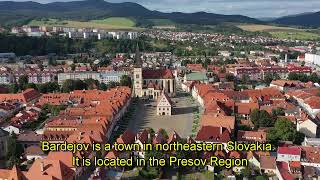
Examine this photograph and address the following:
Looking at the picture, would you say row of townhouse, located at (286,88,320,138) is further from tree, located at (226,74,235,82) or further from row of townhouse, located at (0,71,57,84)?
row of townhouse, located at (0,71,57,84)

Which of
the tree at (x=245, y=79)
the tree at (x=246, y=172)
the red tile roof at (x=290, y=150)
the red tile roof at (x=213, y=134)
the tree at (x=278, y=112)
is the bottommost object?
the tree at (x=245, y=79)

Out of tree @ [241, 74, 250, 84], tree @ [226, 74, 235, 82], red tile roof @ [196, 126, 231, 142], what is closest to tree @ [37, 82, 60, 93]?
tree @ [226, 74, 235, 82]

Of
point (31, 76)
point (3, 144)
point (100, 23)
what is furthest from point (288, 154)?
point (100, 23)

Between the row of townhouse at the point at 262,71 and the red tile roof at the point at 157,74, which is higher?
the red tile roof at the point at 157,74

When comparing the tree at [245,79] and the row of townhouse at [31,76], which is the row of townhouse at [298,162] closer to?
the tree at [245,79]

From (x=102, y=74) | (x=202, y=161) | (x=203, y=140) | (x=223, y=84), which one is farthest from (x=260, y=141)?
(x=102, y=74)

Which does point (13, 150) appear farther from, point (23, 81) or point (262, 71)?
point (262, 71)

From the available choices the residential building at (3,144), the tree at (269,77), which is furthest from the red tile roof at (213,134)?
the tree at (269,77)

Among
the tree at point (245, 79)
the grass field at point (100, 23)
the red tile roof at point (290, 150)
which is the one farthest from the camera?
the grass field at point (100, 23)
